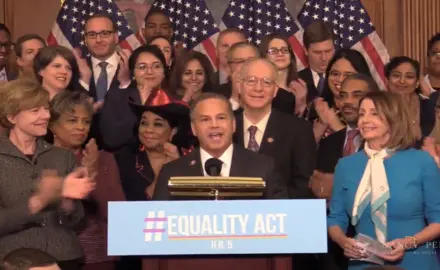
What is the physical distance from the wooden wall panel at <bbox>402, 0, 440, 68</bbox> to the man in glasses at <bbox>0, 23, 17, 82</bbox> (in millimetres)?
3368

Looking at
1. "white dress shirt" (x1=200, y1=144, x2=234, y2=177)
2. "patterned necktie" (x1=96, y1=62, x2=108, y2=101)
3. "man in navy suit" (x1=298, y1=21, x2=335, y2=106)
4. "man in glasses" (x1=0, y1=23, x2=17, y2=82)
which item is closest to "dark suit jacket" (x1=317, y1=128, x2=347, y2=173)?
"man in navy suit" (x1=298, y1=21, x2=335, y2=106)

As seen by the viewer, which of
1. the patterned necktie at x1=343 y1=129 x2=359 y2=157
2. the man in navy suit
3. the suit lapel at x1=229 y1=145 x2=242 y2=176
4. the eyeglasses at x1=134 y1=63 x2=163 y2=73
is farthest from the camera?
the man in navy suit

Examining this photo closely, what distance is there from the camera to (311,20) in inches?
341

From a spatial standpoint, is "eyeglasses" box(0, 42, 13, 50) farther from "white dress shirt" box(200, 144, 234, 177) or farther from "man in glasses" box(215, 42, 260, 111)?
"white dress shirt" box(200, 144, 234, 177)

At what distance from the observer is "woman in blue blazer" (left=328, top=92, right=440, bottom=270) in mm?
5090

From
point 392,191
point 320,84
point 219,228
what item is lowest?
point 219,228

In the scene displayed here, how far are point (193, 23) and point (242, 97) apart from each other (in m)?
2.82

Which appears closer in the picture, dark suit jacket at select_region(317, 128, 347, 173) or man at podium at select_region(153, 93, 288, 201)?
man at podium at select_region(153, 93, 288, 201)

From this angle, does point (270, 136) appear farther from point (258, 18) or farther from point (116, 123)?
point (258, 18)

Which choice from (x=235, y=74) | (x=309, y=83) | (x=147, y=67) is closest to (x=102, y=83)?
(x=147, y=67)

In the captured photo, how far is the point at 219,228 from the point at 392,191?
122 cm

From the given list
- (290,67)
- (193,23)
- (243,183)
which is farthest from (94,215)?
(193,23)

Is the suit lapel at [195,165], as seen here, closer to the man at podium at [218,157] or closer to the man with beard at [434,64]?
the man at podium at [218,157]

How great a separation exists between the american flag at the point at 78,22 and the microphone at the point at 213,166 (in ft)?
12.5
